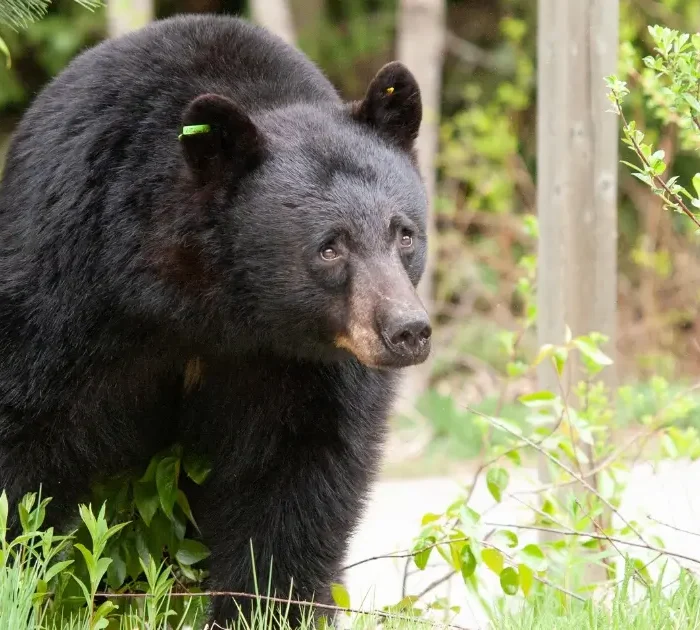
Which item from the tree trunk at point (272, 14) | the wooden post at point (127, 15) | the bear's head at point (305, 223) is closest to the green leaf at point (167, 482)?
the bear's head at point (305, 223)

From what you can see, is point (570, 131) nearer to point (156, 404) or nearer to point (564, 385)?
point (564, 385)

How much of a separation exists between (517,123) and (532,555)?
10.6m

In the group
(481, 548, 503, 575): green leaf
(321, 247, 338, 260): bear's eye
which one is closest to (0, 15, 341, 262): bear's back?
(321, 247, 338, 260): bear's eye

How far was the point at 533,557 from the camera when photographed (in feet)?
12.4

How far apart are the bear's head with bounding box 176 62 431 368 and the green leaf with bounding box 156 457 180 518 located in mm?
585

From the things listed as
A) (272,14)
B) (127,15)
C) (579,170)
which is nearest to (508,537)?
(579,170)

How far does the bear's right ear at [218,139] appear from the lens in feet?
11.5

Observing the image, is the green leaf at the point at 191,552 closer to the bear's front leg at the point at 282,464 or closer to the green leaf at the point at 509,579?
the bear's front leg at the point at 282,464

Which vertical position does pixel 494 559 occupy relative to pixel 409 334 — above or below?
below

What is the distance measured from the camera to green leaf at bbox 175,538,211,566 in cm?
415

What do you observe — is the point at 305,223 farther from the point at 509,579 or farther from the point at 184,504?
the point at 509,579

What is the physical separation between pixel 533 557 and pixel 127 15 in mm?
6167

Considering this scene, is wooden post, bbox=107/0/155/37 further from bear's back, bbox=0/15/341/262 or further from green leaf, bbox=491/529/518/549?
green leaf, bbox=491/529/518/549

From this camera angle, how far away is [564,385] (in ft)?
16.5
